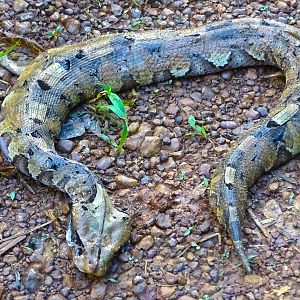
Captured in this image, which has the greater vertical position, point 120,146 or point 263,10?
point 263,10

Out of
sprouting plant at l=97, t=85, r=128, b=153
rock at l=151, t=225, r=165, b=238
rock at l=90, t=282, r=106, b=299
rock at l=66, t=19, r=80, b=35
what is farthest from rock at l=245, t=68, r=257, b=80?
rock at l=90, t=282, r=106, b=299

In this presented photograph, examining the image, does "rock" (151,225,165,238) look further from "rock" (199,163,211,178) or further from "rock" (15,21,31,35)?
"rock" (15,21,31,35)

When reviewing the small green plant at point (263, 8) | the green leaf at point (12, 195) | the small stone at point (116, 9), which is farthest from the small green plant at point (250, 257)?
the small stone at point (116, 9)

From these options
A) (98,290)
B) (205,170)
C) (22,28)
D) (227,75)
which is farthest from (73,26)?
(98,290)

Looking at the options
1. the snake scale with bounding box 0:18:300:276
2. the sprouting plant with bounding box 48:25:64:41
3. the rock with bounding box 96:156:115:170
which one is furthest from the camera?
the sprouting plant with bounding box 48:25:64:41

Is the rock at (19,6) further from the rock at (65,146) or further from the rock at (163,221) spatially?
the rock at (163,221)

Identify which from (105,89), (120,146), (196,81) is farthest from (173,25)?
(120,146)

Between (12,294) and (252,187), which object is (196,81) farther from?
(12,294)

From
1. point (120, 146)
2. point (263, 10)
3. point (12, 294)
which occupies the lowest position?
point (12, 294)
